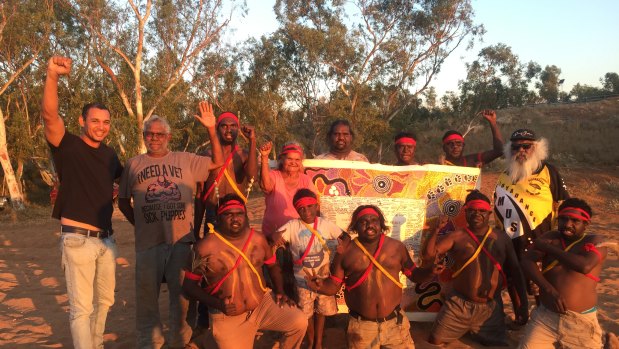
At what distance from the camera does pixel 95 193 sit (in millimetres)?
4230

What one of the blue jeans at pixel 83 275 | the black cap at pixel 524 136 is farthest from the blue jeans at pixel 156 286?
the black cap at pixel 524 136

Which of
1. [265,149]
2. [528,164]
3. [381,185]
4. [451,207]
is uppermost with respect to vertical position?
[265,149]

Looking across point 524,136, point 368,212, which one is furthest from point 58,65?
point 524,136

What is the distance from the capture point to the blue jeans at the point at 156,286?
14.9 ft

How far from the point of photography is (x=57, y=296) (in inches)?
291

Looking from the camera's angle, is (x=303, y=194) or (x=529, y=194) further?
(x=529, y=194)

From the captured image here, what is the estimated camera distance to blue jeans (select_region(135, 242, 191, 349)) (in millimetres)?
4547

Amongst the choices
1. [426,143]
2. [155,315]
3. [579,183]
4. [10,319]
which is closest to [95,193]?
[155,315]

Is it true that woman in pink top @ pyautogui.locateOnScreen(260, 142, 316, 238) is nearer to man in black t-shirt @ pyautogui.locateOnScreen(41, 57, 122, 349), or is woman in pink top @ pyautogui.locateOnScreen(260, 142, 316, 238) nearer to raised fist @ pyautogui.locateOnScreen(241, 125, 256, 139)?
raised fist @ pyautogui.locateOnScreen(241, 125, 256, 139)

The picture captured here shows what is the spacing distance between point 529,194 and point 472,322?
1560 millimetres

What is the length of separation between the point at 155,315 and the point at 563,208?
12.8 feet

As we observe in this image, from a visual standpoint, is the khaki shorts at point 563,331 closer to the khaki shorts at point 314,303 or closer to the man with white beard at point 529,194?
the man with white beard at point 529,194

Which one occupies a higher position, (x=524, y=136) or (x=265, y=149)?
(x=524, y=136)

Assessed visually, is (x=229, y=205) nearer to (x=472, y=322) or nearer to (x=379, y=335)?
(x=379, y=335)
